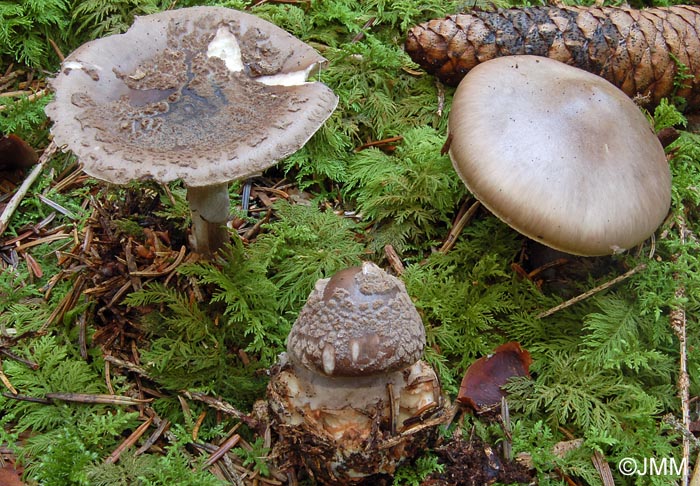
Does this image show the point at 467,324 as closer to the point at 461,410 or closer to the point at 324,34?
the point at 461,410

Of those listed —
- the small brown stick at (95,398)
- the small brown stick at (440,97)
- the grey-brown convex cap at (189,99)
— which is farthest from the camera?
the small brown stick at (440,97)

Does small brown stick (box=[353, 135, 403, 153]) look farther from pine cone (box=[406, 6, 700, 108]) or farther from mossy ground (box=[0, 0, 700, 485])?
pine cone (box=[406, 6, 700, 108])

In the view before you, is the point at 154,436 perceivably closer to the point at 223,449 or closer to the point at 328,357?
the point at 223,449

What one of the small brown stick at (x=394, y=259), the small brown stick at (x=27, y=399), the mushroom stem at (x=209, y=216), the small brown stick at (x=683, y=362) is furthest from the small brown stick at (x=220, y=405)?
the small brown stick at (x=683, y=362)

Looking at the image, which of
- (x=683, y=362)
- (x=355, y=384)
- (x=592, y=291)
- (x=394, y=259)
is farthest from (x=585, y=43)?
(x=355, y=384)

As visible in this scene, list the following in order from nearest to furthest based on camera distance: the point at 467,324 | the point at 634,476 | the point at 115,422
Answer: the point at 115,422 < the point at 634,476 < the point at 467,324

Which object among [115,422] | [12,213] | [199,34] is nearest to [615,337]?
[115,422]

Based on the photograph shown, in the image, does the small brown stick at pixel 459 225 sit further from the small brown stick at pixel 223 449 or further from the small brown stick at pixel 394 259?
the small brown stick at pixel 223 449

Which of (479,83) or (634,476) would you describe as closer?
(634,476)
